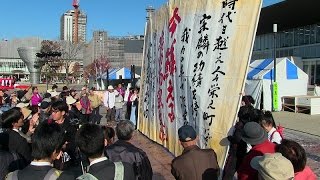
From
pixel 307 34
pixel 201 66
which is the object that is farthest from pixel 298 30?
pixel 201 66

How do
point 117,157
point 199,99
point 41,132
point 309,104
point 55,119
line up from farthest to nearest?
point 309,104
point 199,99
point 55,119
point 117,157
point 41,132

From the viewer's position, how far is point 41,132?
10.1 feet

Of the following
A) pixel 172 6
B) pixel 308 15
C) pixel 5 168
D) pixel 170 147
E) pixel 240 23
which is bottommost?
pixel 170 147

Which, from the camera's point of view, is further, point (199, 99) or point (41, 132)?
point (199, 99)

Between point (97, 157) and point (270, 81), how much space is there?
16.8 metres

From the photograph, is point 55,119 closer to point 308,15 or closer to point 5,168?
point 5,168

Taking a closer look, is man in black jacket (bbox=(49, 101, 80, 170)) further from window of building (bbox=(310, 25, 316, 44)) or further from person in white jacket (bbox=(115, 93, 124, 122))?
window of building (bbox=(310, 25, 316, 44))

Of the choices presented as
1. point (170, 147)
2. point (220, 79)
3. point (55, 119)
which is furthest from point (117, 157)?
point (170, 147)

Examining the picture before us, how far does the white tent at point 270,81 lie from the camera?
18.7m

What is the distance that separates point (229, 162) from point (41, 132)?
102 inches

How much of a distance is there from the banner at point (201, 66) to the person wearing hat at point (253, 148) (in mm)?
1661

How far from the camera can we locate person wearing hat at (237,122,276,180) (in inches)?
141

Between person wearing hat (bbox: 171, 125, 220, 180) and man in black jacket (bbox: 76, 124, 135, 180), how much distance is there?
84 centimetres

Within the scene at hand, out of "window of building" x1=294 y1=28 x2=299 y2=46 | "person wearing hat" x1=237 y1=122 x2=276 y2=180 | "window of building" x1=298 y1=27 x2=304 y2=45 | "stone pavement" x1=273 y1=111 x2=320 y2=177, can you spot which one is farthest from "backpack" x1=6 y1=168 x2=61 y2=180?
"window of building" x1=294 y1=28 x2=299 y2=46
